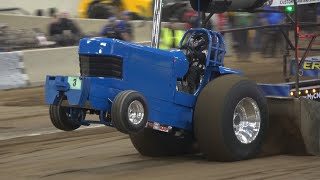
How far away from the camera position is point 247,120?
7078 millimetres

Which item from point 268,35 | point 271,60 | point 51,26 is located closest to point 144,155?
point 268,35

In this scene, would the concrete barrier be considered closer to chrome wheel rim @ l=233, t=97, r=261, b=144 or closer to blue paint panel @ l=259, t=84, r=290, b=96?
blue paint panel @ l=259, t=84, r=290, b=96

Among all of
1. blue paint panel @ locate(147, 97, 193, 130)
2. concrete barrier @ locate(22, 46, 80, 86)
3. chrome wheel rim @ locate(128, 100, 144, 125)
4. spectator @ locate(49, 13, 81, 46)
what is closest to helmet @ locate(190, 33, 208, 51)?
blue paint panel @ locate(147, 97, 193, 130)

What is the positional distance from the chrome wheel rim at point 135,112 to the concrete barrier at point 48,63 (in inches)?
382

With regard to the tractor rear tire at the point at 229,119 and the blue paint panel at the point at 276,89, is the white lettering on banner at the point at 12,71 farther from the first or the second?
the tractor rear tire at the point at 229,119

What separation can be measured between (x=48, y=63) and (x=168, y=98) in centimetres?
981

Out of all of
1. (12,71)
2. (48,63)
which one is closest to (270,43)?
(48,63)

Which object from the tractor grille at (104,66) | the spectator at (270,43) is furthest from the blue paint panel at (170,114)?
the spectator at (270,43)

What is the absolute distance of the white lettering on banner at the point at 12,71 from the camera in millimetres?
14916

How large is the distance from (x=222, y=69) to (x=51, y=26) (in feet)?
40.0

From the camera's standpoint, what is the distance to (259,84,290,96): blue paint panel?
7.46m

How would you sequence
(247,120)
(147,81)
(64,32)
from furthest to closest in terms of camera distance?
(64,32) → (247,120) → (147,81)

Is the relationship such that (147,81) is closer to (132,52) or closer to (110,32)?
(132,52)

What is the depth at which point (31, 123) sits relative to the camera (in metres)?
11.0
